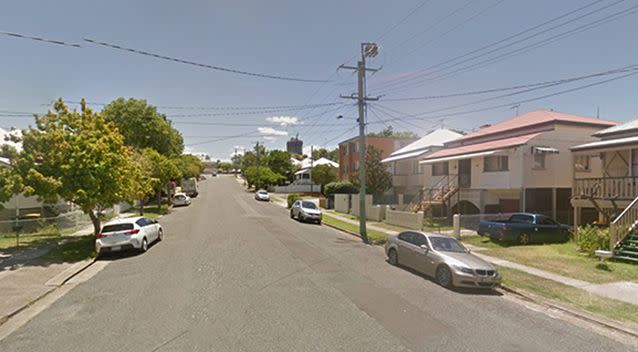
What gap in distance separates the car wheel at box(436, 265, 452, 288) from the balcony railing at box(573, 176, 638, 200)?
1088cm

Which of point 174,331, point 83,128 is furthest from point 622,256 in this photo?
point 83,128

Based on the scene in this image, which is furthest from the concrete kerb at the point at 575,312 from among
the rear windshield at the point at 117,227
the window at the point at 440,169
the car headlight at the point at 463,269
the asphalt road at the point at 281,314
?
the window at the point at 440,169

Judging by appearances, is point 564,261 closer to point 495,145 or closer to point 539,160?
point 539,160

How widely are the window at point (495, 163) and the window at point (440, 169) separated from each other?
15.1 ft

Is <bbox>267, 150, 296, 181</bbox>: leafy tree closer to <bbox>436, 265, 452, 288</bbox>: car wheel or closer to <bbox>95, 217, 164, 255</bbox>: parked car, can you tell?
<bbox>95, 217, 164, 255</bbox>: parked car

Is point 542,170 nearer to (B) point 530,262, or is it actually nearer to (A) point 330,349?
(B) point 530,262

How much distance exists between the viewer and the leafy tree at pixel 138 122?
114 ft

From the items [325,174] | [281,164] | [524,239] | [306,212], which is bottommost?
[524,239]

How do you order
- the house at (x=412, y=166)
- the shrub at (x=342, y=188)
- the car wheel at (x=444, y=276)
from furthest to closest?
the shrub at (x=342, y=188)
the house at (x=412, y=166)
the car wheel at (x=444, y=276)

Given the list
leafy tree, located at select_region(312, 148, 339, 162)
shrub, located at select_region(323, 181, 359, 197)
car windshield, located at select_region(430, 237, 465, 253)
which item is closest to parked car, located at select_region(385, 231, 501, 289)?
car windshield, located at select_region(430, 237, 465, 253)

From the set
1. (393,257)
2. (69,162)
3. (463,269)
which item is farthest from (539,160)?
(69,162)

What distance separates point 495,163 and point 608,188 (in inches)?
251

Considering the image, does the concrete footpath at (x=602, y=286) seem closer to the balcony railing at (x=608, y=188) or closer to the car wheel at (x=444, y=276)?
the car wheel at (x=444, y=276)

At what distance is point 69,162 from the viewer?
1266 cm
